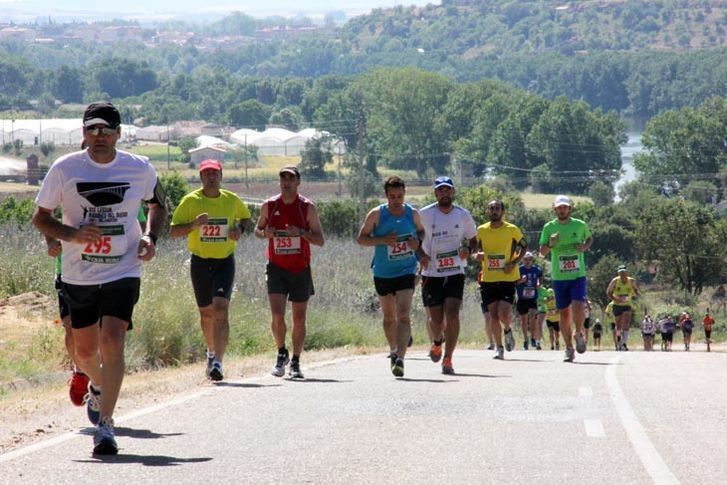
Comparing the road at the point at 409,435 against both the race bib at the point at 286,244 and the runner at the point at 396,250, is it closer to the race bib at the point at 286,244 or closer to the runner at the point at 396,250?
the runner at the point at 396,250

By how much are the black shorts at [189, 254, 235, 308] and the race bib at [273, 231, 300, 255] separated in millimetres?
524

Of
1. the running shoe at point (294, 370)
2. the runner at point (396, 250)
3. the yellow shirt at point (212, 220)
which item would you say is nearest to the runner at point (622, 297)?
the runner at point (396, 250)

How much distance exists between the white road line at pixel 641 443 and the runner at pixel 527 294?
13.0m

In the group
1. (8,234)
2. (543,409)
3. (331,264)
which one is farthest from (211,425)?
(331,264)

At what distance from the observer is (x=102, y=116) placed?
9.73 m

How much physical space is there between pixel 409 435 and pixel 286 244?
4594 mm

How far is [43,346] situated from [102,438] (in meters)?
8.67

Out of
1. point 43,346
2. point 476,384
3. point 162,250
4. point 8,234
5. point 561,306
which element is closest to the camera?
point 476,384

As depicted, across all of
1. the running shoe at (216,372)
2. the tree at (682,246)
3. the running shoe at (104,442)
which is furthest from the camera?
the tree at (682,246)

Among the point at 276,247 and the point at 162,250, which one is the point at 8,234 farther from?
the point at 276,247

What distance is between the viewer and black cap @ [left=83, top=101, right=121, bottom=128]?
9688mm

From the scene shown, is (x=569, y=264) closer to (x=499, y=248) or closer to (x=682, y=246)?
(x=499, y=248)

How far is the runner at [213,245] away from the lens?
47.3 feet

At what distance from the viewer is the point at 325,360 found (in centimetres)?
1847
